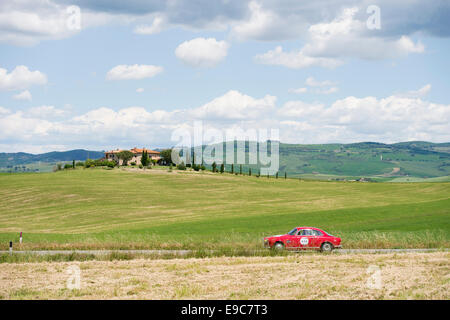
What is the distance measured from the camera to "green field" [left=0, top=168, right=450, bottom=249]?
1548 inches

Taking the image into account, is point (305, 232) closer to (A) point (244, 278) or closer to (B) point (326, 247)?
(B) point (326, 247)

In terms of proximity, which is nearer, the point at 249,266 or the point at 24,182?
the point at 249,266

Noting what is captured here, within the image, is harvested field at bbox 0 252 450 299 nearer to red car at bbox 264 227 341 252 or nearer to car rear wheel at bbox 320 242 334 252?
red car at bbox 264 227 341 252

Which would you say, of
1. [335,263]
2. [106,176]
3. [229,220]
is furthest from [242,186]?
[335,263]

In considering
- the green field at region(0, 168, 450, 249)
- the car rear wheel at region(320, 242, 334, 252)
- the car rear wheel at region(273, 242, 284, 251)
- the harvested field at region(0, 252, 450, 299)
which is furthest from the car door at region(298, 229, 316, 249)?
the harvested field at region(0, 252, 450, 299)

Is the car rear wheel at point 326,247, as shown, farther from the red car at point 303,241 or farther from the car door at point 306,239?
the car door at point 306,239

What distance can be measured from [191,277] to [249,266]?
3996 millimetres

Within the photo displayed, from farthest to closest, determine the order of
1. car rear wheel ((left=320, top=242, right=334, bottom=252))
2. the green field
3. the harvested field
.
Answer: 1. the green field
2. car rear wheel ((left=320, top=242, right=334, bottom=252))
3. the harvested field

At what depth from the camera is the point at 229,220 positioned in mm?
59469

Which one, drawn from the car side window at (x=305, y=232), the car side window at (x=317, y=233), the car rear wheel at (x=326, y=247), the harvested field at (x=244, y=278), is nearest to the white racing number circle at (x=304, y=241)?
the car side window at (x=305, y=232)

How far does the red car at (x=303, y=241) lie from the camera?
30578 millimetres

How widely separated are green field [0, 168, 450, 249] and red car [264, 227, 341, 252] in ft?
6.18

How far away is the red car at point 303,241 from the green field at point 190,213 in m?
1.88
